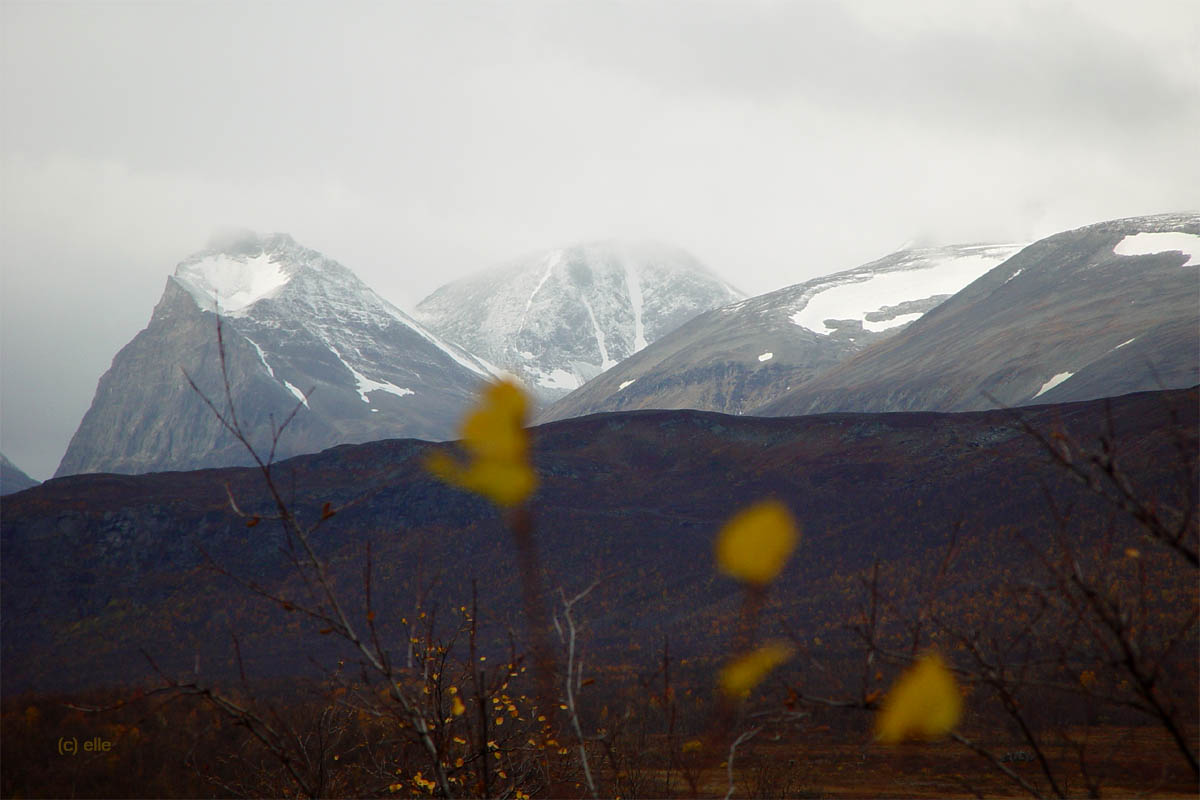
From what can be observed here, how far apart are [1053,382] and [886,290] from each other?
10901 cm

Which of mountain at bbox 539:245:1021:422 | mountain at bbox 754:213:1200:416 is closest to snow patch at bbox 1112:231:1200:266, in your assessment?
mountain at bbox 754:213:1200:416

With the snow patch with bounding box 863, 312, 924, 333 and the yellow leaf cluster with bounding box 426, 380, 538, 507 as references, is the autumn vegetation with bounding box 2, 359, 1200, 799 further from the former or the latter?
the snow patch with bounding box 863, 312, 924, 333

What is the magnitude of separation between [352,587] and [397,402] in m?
136

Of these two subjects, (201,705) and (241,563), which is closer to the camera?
(201,705)

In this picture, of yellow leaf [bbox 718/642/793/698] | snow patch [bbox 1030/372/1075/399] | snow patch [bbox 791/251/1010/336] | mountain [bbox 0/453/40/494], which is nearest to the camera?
yellow leaf [bbox 718/642/793/698]

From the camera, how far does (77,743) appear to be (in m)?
18.0

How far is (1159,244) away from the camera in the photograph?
10406 cm

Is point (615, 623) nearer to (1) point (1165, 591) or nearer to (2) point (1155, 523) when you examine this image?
(1) point (1165, 591)

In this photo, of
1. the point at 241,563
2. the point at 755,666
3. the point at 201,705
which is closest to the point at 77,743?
the point at 201,705

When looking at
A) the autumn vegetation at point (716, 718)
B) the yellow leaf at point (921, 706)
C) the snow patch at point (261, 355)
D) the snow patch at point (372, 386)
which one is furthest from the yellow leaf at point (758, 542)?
the snow patch at point (261, 355)

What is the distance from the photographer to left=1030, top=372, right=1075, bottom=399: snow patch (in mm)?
66775

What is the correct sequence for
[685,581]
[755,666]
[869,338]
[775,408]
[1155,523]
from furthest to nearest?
[869,338]
[775,408]
[685,581]
[755,666]
[1155,523]

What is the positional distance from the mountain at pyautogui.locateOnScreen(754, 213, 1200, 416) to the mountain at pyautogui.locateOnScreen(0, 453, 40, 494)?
13629cm

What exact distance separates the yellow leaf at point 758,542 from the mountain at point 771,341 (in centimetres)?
6742
